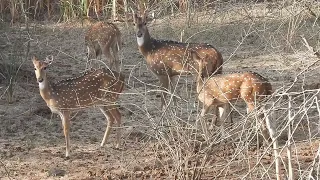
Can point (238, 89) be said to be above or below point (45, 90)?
below

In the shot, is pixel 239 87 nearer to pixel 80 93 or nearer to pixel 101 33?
pixel 80 93

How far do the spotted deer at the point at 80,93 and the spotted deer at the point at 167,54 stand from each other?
1.03 metres

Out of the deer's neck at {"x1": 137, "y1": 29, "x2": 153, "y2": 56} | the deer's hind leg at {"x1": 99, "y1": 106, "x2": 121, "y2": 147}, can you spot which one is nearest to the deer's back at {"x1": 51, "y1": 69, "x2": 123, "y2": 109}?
the deer's hind leg at {"x1": 99, "y1": 106, "x2": 121, "y2": 147}

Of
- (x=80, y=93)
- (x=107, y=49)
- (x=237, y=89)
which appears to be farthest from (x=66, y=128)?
(x=107, y=49)

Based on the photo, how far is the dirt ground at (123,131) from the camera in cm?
679

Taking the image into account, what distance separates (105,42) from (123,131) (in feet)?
9.76

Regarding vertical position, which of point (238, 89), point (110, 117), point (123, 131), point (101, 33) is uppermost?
point (101, 33)

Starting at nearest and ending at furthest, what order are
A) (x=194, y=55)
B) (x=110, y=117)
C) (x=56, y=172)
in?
(x=56, y=172) < (x=110, y=117) < (x=194, y=55)

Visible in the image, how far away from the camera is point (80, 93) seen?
7758 millimetres

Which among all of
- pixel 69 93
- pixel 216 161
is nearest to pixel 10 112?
pixel 69 93

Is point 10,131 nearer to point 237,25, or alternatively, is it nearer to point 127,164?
point 127,164

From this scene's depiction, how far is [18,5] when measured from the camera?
14492mm

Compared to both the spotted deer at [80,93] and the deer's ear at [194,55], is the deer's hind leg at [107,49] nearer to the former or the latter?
the deer's ear at [194,55]

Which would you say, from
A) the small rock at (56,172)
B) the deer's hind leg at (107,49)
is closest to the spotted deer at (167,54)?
the deer's hind leg at (107,49)
